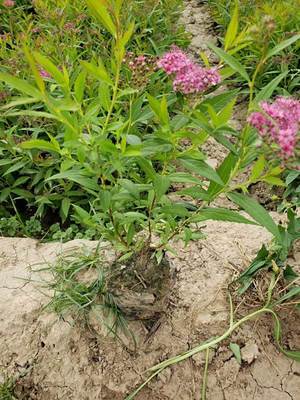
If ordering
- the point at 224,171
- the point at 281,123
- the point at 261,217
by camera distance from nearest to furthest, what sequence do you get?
1. the point at 281,123
2. the point at 261,217
3. the point at 224,171

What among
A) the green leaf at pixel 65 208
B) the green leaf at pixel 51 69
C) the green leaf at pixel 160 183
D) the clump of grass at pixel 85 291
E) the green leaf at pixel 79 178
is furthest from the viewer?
the green leaf at pixel 65 208

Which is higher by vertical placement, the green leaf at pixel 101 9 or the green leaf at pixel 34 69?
the green leaf at pixel 101 9

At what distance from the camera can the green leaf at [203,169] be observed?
145 cm

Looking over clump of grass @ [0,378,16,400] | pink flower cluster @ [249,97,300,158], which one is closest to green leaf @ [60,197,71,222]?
clump of grass @ [0,378,16,400]

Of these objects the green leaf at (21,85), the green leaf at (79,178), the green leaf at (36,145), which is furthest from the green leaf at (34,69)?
the green leaf at (79,178)

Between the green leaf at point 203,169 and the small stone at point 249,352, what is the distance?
841 mm

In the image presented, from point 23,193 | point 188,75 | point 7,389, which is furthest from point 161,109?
point 23,193

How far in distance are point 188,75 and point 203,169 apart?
30cm

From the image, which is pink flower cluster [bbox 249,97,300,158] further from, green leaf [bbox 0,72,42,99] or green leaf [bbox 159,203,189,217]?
green leaf [bbox 0,72,42,99]

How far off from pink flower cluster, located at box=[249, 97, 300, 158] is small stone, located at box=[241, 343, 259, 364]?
1.07 meters

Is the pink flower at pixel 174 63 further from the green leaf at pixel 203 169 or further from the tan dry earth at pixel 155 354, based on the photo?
the tan dry earth at pixel 155 354

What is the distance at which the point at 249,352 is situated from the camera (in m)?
1.91

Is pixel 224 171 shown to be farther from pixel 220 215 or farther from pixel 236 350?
pixel 236 350

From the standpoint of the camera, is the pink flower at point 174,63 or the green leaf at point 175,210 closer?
the pink flower at point 174,63
